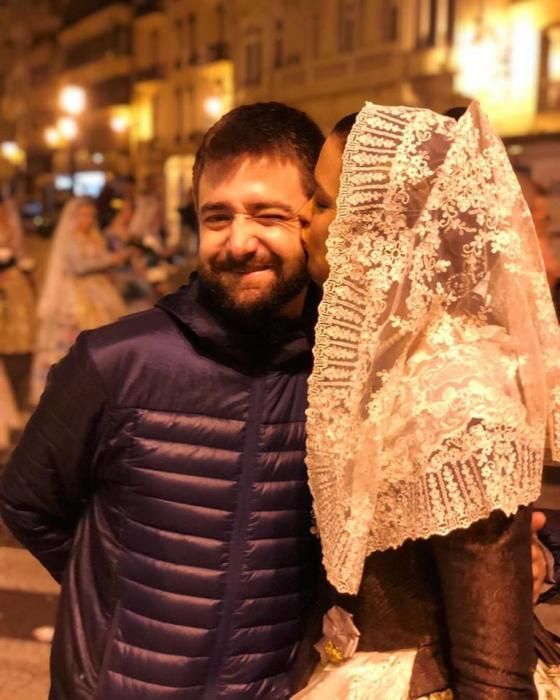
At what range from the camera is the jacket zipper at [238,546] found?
1.50m

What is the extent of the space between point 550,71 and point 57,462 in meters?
12.1

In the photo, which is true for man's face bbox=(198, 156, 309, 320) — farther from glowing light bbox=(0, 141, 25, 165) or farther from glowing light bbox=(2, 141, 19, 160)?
glowing light bbox=(2, 141, 19, 160)

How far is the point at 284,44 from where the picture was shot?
20.1m

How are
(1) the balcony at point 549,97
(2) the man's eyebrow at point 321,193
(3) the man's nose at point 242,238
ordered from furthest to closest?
(1) the balcony at point 549,97 → (3) the man's nose at point 242,238 → (2) the man's eyebrow at point 321,193

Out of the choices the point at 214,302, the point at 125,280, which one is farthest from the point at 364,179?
the point at 125,280

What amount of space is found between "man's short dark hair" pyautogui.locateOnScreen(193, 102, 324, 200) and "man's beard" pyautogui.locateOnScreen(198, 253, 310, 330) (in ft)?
0.55

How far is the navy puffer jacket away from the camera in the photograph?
1508 mm

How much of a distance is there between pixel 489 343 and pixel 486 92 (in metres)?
11.5

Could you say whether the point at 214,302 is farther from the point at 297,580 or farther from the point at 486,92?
the point at 486,92

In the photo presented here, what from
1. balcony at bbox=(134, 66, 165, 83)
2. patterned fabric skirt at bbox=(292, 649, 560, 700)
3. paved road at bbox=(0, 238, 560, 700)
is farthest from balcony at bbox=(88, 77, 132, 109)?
patterned fabric skirt at bbox=(292, 649, 560, 700)

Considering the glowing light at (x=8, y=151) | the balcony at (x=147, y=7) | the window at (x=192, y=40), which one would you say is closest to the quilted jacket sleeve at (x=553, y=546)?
the glowing light at (x=8, y=151)

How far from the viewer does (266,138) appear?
1611 millimetres

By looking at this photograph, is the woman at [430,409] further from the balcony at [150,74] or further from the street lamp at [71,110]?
the balcony at [150,74]

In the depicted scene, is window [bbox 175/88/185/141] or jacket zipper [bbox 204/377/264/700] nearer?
jacket zipper [bbox 204/377/264/700]
